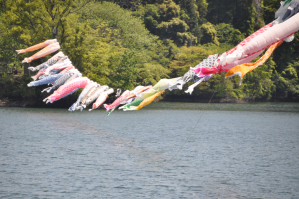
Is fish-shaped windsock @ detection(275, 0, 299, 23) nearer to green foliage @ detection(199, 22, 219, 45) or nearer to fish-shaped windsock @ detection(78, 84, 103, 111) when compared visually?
fish-shaped windsock @ detection(78, 84, 103, 111)

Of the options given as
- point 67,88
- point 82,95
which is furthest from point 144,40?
point 82,95

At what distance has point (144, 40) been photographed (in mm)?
69500

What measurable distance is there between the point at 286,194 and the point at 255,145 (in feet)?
41.6

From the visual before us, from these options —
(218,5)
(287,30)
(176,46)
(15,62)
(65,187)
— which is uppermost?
(218,5)

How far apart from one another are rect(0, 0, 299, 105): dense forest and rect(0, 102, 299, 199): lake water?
6706 millimetres

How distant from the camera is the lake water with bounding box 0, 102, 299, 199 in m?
15.4

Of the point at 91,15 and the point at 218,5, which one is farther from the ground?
the point at 218,5

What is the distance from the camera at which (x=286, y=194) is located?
15.1 m

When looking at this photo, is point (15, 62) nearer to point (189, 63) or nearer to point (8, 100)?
point (8, 100)

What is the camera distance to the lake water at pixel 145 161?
1542 cm

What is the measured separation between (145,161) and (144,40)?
1986 inches

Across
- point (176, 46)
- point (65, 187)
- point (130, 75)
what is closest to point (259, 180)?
point (65, 187)

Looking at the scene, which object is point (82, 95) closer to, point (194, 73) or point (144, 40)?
point (194, 73)

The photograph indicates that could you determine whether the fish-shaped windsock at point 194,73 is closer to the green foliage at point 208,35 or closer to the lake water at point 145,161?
the lake water at point 145,161
